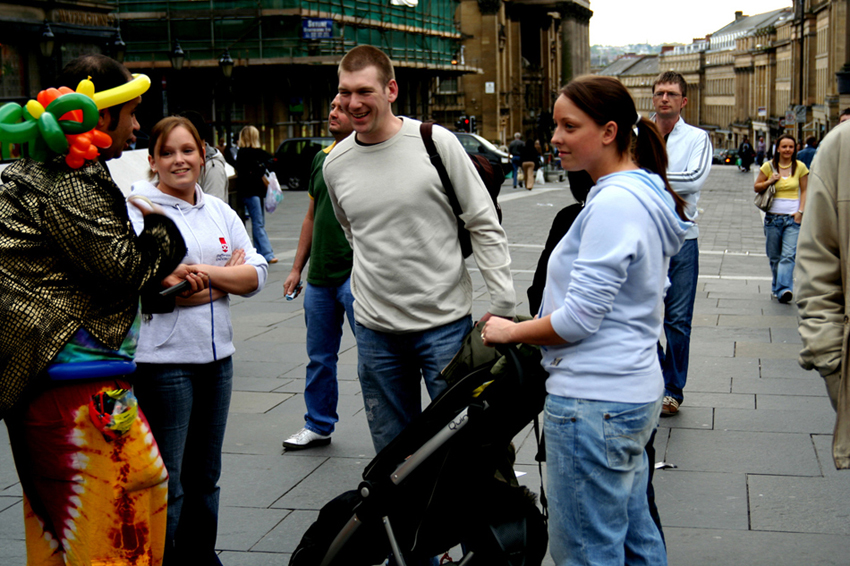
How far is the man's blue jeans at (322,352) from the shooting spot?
566cm

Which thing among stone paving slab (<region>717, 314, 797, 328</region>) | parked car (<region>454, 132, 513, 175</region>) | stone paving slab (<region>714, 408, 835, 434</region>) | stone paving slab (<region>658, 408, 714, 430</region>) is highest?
parked car (<region>454, 132, 513, 175</region>)

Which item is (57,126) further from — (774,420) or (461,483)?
(774,420)

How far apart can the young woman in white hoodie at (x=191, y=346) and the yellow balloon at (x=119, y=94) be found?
24.6 inches

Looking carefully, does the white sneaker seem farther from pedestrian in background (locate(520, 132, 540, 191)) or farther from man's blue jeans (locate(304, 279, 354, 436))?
pedestrian in background (locate(520, 132, 540, 191))

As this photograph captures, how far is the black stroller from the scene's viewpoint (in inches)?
122

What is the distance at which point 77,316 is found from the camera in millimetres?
2812

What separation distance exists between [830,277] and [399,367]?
1.63 metres

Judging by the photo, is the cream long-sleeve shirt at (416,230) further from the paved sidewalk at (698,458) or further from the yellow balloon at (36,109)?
the yellow balloon at (36,109)

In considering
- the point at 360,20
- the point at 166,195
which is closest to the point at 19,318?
the point at 166,195

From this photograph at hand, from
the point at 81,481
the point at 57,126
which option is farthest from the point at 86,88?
the point at 81,481

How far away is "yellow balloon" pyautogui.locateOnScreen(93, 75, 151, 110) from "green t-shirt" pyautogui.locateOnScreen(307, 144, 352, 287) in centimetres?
251

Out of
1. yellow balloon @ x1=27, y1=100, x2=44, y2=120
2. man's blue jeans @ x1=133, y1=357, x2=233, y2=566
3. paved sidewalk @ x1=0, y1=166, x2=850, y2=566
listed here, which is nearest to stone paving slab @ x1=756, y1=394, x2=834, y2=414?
paved sidewalk @ x1=0, y1=166, x2=850, y2=566

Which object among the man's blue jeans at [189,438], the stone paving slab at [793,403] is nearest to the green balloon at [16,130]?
the man's blue jeans at [189,438]

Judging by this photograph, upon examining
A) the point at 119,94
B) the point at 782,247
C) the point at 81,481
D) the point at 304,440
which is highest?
the point at 119,94
